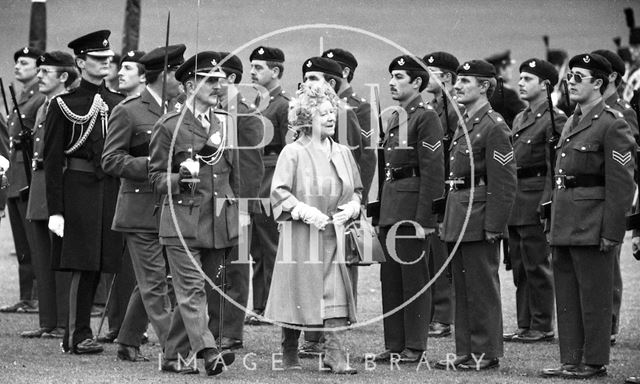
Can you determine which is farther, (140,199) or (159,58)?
(159,58)

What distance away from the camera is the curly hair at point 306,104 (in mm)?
9016

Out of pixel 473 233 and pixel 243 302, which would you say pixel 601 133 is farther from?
pixel 243 302

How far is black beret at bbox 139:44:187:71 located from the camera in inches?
378

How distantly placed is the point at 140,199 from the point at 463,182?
2.28 m

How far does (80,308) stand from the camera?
385 inches

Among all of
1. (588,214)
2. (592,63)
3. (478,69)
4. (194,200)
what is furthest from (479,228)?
(194,200)

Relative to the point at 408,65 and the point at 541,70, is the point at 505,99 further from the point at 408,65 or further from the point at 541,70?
the point at 408,65

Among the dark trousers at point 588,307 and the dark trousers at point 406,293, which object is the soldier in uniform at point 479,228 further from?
the dark trousers at point 588,307

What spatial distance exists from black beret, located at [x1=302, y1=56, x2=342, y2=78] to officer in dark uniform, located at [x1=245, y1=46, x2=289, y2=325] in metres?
0.89

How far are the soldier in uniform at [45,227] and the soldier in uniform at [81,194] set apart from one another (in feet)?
2.91

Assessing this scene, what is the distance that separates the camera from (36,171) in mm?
11492

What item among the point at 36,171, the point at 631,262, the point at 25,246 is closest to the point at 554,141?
the point at 36,171

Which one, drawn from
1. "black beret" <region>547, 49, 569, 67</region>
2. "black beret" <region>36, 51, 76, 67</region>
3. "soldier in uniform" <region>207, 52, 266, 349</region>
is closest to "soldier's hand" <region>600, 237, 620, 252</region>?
"soldier in uniform" <region>207, 52, 266, 349</region>

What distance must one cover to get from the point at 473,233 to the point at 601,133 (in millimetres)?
1140
